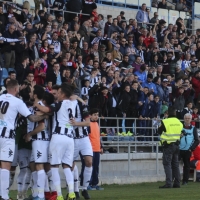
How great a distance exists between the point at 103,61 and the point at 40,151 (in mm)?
12424

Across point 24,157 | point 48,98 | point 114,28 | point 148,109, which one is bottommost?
point 24,157

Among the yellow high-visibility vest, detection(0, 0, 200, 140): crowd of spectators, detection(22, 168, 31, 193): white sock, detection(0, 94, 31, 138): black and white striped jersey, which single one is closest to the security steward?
the yellow high-visibility vest

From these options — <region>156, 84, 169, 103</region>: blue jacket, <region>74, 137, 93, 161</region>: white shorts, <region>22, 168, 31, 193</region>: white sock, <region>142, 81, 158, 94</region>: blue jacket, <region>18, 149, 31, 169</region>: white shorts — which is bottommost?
<region>22, 168, 31, 193</region>: white sock

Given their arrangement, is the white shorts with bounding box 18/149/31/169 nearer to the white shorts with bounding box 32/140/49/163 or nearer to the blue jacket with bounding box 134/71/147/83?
the white shorts with bounding box 32/140/49/163

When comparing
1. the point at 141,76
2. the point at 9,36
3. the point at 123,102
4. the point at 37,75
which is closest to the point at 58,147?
the point at 37,75

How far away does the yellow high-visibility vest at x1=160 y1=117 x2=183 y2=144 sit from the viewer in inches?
738

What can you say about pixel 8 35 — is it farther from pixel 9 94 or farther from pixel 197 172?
pixel 9 94

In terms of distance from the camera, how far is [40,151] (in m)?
13.6

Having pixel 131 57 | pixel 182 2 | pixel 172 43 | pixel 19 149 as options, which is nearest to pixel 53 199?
pixel 19 149

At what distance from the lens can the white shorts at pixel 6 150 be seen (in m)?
12.9

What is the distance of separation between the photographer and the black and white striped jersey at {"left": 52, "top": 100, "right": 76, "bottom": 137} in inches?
304

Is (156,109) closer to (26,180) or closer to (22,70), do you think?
(22,70)

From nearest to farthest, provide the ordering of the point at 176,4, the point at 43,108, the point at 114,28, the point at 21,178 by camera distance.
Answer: the point at 43,108 < the point at 21,178 < the point at 114,28 < the point at 176,4

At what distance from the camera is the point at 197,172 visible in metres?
23.1
